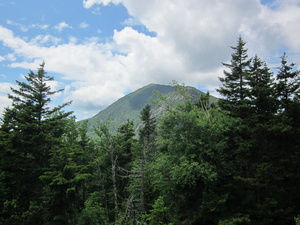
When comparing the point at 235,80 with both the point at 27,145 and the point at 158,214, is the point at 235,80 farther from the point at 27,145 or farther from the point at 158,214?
the point at 27,145

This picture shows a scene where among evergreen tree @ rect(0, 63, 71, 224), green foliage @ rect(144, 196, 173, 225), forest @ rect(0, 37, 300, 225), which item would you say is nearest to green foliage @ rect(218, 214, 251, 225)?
forest @ rect(0, 37, 300, 225)

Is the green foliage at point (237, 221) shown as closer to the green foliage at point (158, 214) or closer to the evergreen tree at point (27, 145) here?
the green foliage at point (158, 214)

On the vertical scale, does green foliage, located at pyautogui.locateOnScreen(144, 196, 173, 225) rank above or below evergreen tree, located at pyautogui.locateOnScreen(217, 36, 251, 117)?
below

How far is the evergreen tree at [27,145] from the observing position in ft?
57.9

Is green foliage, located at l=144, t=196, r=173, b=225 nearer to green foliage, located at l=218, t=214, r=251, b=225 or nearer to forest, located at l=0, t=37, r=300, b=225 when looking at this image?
forest, located at l=0, t=37, r=300, b=225

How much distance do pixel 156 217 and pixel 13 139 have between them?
611 inches

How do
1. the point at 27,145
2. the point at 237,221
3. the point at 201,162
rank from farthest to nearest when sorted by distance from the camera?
the point at 27,145 → the point at 201,162 → the point at 237,221

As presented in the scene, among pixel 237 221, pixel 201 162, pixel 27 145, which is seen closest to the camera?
pixel 237 221

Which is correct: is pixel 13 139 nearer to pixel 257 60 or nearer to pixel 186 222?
pixel 186 222

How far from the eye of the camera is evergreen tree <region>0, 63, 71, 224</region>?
57.9ft

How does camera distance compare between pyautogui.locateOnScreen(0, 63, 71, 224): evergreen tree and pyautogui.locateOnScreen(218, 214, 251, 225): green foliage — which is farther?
pyautogui.locateOnScreen(0, 63, 71, 224): evergreen tree

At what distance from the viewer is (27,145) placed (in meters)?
19.9

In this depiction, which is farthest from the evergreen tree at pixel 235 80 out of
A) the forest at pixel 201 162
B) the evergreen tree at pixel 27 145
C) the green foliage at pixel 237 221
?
the evergreen tree at pixel 27 145

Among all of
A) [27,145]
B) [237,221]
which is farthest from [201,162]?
[27,145]
